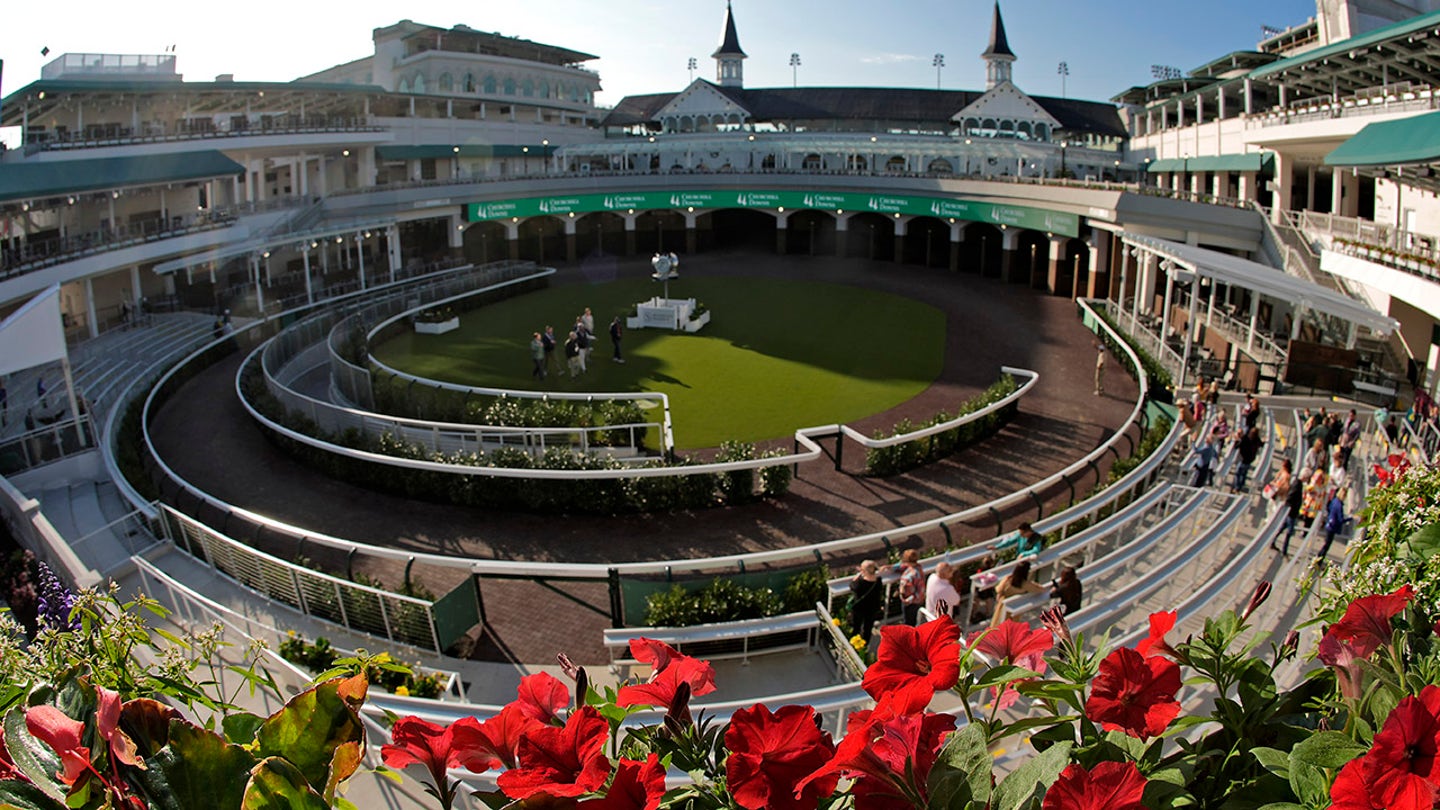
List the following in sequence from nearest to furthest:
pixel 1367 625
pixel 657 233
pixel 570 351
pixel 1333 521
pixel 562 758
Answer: pixel 562 758 → pixel 1367 625 → pixel 1333 521 → pixel 570 351 → pixel 657 233

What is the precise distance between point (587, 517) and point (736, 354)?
39.2 feet

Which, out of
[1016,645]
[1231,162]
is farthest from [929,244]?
[1016,645]

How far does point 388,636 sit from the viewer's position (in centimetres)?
1134

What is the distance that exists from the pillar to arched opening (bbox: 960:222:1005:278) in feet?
2.91

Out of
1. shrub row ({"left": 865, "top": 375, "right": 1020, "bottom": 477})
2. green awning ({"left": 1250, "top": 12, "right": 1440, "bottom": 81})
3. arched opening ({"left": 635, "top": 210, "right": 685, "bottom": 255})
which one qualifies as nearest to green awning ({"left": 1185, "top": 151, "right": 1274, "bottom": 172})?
green awning ({"left": 1250, "top": 12, "right": 1440, "bottom": 81})

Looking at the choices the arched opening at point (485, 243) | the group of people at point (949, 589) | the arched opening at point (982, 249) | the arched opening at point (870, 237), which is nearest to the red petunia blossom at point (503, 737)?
the group of people at point (949, 589)

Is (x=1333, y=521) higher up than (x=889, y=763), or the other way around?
(x=889, y=763)

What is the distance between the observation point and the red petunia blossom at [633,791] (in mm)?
1997

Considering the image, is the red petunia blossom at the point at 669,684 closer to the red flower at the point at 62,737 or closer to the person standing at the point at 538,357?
the red flower at the point at 62,737

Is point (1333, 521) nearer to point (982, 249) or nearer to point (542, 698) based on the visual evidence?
point (542, 698)

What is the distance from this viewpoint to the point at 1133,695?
251 cm

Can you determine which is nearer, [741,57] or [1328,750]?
[1328,750]

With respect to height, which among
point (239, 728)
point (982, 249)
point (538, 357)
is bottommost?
point (538, 357)

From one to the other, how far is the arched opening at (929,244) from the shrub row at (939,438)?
21.4 m
